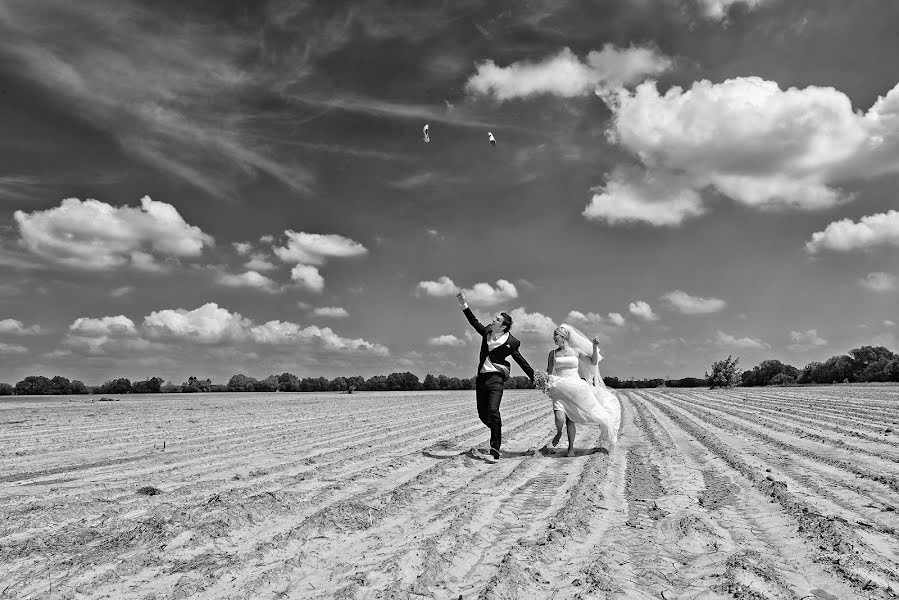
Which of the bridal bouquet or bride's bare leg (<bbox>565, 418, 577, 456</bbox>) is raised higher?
the bridal bouquet

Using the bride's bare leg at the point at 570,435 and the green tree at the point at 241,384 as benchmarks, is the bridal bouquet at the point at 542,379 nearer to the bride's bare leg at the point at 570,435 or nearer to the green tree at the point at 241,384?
the bride's bare leg at the point at 570,435

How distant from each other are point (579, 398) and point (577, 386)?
0.19m

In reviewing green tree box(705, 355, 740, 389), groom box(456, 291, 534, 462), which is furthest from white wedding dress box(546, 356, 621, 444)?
green tree box(705, 355, 740, 389)

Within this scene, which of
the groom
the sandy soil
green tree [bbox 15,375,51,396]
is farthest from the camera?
green tree [bbox 15,375,51,396]

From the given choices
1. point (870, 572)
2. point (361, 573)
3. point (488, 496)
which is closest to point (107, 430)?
point (488, 496)

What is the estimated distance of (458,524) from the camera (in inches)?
196

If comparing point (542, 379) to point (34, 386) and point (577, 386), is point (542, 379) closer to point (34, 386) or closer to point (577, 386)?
point (577, 386)

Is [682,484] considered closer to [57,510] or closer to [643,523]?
[643,523]

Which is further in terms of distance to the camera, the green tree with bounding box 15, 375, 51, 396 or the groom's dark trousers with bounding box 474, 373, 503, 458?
the green tree with bounding box 15, 375, 51, 396

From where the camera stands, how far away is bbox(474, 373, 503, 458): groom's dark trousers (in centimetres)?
862

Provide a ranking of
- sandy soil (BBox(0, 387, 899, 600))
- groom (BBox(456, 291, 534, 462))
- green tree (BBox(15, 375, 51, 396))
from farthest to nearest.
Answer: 1. green tree (BBox(15, 375, 51, 396))
2. groom (BBox(456, 291, 534, 462))
3. sandy soil (BBox(0, 387, 899, 600))

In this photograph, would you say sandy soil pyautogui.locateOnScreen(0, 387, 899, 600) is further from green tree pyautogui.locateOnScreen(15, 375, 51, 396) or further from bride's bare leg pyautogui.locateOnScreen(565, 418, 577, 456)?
green tree pyautogui.locateOnScreen(15, 375, 51, 396)

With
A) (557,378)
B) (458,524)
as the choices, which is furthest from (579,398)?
(458,524)

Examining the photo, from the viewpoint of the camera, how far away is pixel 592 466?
26.1 feet
